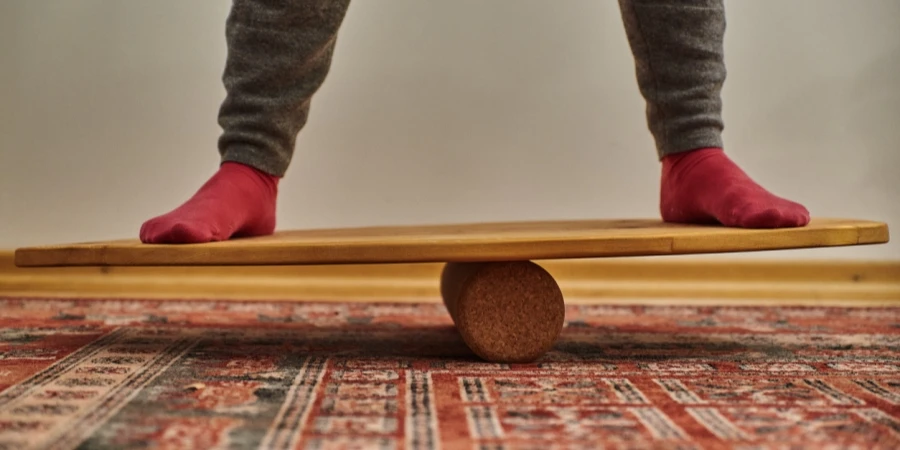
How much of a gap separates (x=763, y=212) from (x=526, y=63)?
764 mm

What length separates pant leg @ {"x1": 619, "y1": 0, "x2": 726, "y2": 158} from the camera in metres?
1.04

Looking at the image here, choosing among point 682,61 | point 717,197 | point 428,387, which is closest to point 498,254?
point 428,387

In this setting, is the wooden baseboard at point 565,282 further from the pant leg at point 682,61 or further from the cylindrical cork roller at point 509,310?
the cylindrical cork roller at point 509,310

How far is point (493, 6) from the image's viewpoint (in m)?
1.56

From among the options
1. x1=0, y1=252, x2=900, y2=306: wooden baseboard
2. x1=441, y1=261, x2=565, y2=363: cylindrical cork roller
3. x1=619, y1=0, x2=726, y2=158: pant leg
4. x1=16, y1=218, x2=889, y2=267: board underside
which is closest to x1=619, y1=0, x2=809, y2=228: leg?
x1=619, y1=0, x2=726, y2=158: pant leg

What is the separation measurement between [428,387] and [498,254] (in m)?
0.15

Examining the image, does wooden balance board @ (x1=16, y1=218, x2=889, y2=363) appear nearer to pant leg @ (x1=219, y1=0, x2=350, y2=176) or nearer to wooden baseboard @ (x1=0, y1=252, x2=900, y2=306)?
pant leg @ (x1=219, y1=0, x2=350, y2=176)

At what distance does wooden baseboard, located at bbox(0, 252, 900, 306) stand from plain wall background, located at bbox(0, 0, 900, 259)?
0.35 ft

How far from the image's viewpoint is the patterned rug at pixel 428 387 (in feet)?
1.93

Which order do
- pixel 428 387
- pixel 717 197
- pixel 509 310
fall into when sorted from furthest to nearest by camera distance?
pixel 717 197
pixel 509 310
pixel 428 387

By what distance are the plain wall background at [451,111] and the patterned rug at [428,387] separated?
38cm

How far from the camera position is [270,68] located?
3.36 feet

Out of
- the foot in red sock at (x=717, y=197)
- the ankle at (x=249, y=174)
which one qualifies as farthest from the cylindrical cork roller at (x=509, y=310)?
the ankle at (x=249, y=174)

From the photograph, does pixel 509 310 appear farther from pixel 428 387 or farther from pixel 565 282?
pixel 565 282
